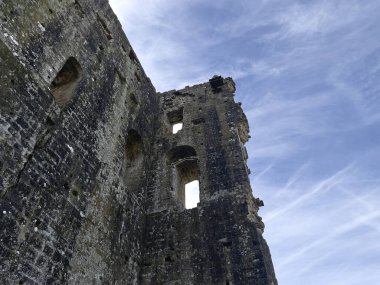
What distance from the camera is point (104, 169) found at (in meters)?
7.71

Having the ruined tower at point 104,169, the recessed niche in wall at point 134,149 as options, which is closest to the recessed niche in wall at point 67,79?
the ruined tower at point 104,169

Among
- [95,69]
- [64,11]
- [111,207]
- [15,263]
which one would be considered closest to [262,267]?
[111,207]

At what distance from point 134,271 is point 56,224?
2545 mm

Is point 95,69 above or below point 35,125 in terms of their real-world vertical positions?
above

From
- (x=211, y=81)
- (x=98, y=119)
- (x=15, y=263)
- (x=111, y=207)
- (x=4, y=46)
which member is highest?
(x=211, y=81)

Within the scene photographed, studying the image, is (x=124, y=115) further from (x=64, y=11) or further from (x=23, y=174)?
(x=23, y=174)

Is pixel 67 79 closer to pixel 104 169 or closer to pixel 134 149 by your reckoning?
pixel 104 169

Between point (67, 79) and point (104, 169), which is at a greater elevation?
point (67, 79)

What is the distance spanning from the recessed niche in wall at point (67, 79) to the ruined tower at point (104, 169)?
0.03 meters

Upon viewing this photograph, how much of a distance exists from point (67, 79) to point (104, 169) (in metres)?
2.07

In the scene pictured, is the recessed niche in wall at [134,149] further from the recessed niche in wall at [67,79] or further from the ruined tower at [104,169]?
the recessed niche in wall at [67,79]

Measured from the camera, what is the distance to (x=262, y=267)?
282 inches

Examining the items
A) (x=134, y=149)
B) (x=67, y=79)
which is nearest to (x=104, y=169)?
(x=67, y=79)

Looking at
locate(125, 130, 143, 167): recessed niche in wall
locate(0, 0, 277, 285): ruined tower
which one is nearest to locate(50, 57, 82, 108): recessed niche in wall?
Result: locate(0, 0, 277, 285): ruined tower
